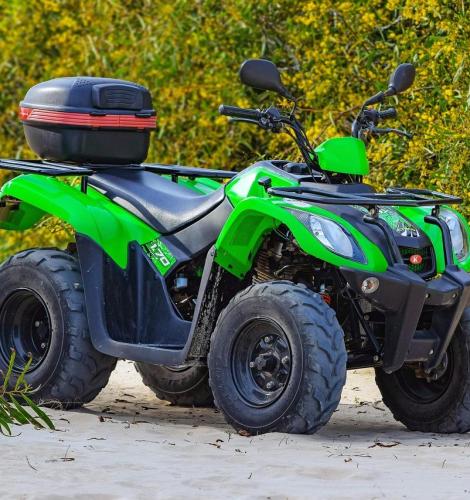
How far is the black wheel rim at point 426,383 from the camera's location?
6668 mm

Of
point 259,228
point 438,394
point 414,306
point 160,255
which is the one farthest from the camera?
point 160,255

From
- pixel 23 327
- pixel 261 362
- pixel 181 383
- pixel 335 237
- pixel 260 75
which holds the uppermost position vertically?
pixel 260 75

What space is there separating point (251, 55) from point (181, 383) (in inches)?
181

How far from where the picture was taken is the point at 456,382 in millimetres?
6633

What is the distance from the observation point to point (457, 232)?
6652 mm

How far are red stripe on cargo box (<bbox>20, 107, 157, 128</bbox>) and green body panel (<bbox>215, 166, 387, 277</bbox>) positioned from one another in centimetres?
92

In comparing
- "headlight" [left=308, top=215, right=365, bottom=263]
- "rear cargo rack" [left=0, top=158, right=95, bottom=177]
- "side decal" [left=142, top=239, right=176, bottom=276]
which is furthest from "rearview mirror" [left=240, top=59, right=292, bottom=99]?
"rear cargo rack" [left=0, top=158, right=95, bottom=177]

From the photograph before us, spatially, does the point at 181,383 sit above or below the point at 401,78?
below

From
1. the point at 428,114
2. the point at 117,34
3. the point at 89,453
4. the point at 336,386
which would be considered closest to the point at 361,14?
the point at 428,114

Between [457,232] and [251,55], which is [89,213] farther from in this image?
[251,55]

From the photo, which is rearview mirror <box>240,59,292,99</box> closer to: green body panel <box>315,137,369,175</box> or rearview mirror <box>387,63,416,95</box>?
green body panel <box>315,137,369,175</box>

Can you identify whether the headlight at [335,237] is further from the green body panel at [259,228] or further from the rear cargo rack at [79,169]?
the rear cargo rack at [79,169]

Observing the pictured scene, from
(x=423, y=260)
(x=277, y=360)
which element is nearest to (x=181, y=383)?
(x=277, y=360)

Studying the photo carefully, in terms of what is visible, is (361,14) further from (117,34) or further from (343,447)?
(343,447)
